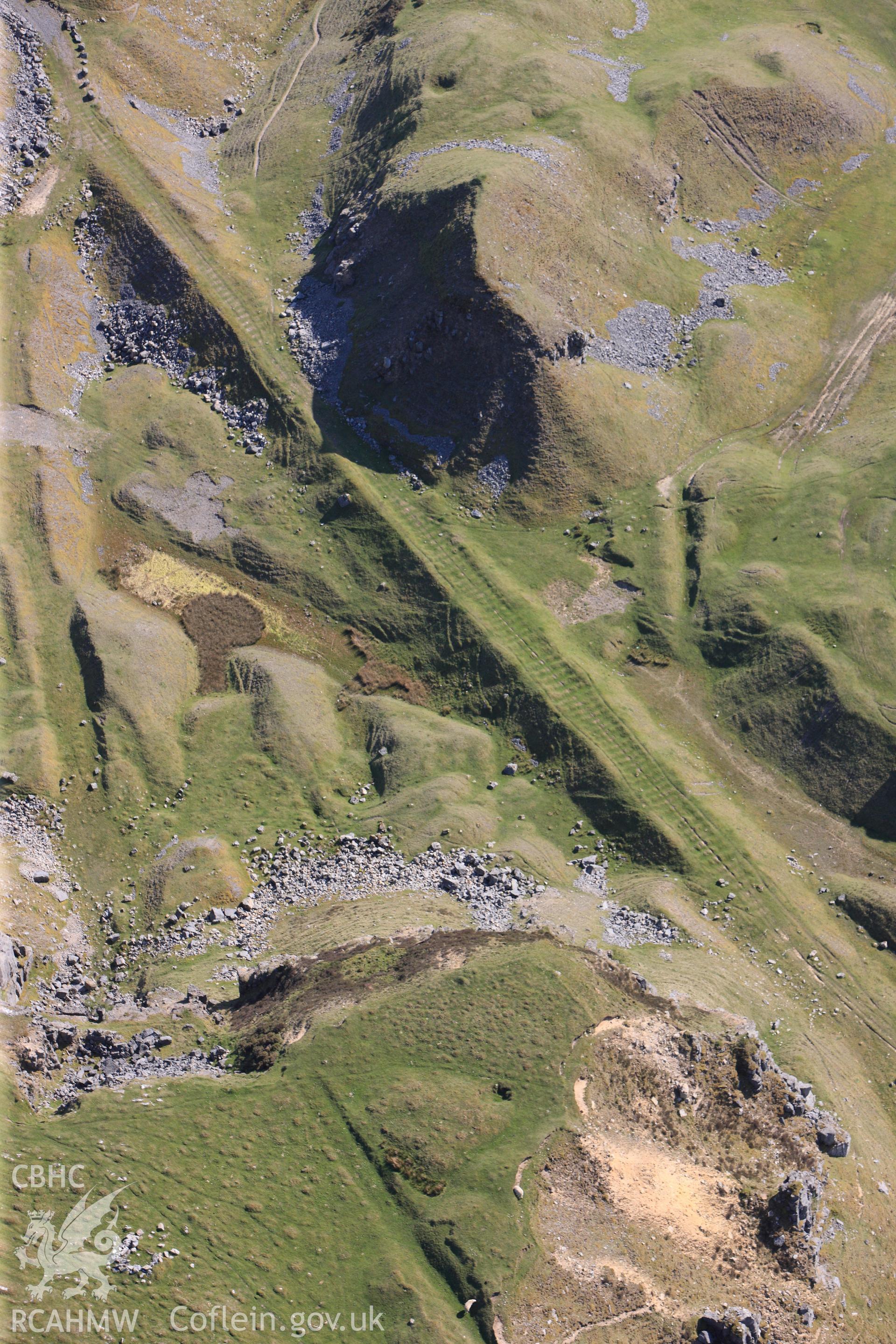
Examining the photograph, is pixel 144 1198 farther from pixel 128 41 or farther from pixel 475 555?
pixel 128 41

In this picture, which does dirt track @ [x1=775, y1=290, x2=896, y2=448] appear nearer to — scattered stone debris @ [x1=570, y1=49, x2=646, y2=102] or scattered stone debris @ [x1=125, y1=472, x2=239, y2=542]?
scattered stone debris @ [x1=570, y1=49, x2=646, y2=102]

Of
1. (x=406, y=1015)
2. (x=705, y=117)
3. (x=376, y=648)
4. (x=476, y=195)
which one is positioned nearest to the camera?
(x=406, y=1015)

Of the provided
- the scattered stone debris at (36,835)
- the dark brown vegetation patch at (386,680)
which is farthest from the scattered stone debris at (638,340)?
the scattered stone debris at (36,835)

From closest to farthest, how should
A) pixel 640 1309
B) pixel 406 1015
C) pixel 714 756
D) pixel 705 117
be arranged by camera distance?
1. pixel 640 1309
2. pixel 406 1015
3. pixel 714 756
4. pixel 705 117

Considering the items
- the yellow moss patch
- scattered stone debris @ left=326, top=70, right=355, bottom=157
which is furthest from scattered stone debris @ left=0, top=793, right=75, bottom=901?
scattered stone debris @ left=326, top=70, right=355, bottom=157

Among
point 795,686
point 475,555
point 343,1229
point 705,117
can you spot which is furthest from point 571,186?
point 343,1229

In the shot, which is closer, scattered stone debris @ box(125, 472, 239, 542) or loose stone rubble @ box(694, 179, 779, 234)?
scattered stone debris @ box(125, 472, 239, 542)

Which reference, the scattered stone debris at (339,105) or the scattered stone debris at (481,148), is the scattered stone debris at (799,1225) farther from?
the scattered stone debris at (339,105)

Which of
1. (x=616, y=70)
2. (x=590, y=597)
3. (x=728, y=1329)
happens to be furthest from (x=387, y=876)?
(x=616, y=70)

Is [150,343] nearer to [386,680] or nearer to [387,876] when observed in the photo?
[386,680]
